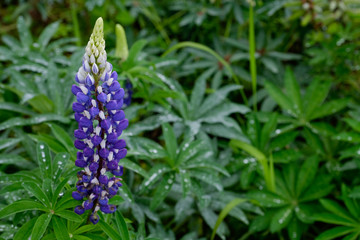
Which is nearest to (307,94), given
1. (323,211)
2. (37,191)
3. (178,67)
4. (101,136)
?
(323,211)

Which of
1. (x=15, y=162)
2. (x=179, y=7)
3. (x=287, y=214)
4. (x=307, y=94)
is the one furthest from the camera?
(x=179, y=7)

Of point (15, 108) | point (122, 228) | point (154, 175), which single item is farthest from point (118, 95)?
point (15, 108)

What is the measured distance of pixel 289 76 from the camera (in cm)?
272

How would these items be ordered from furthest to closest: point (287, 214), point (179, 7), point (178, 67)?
point (179, 7), point (178, 67), point (287, 214)

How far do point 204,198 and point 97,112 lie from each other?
1.03m

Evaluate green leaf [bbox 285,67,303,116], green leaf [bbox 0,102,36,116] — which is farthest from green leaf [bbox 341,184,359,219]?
green leaf [bbox 0,102,36,116]

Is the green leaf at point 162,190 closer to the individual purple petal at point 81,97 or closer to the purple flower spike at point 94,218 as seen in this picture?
the purple flower spike at point 94,218

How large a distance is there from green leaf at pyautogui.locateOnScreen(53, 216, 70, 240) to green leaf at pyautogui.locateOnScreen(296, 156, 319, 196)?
1.49 m

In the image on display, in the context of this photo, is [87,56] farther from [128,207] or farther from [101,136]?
[128,207]

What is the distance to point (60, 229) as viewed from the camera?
4.71ft

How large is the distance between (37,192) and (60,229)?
0.57 feet

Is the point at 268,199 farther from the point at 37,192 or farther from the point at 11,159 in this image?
the point at 11,159

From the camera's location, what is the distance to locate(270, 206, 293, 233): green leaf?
2.17 meters

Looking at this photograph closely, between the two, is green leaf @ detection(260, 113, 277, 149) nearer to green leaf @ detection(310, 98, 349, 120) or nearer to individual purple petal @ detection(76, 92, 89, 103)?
green leaf @ detection(310, 98, 349, 120)
